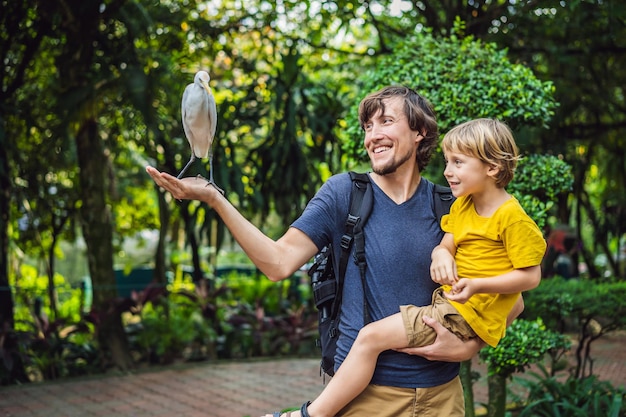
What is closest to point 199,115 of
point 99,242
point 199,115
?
point 199,115

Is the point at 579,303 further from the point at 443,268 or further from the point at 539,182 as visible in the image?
the point at 443,268

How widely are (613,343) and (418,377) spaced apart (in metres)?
8.58

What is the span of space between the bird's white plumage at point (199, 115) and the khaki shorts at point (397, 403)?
0.86 m

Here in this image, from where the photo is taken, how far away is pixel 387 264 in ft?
7.60

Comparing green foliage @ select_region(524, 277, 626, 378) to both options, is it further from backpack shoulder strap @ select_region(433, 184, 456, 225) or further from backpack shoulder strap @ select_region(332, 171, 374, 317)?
backpack shoulder strap @ select_region(332, 171, 374, 317)

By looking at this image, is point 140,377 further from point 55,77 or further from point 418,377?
point 418,377

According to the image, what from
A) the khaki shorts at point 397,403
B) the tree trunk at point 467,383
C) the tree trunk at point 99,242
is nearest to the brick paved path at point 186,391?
the tree trunk at point 99,242

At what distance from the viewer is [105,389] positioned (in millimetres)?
6914

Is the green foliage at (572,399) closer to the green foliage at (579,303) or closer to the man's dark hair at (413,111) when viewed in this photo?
the green foliage at (579,303)

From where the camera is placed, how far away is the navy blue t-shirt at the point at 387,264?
230cm

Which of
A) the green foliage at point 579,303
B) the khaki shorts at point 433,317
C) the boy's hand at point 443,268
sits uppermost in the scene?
the boy's hand at point 443,268

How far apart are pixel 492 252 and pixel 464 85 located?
7.24 ft

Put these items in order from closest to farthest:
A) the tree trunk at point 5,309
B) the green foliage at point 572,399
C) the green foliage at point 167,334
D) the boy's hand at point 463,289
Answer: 1. the boy's hand at point 463,289
2. the green foliage at point 572,399
3. the tree trunk at point 5,309
4. the green foliage at point 167,334

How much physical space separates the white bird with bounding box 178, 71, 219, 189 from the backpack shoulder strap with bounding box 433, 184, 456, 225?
2.42 ft
